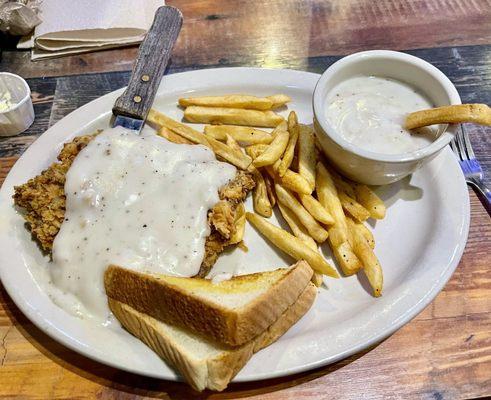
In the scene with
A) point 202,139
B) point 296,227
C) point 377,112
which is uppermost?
point 377,112

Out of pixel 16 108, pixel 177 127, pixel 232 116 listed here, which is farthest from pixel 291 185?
pixel 16 108

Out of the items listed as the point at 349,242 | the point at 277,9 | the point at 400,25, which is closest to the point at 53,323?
the point at 349,242

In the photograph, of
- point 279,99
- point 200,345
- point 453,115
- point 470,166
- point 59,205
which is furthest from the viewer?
point 279,99

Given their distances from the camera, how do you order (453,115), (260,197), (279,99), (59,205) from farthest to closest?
1. (279,99)
2. (260,197)
3. (59,205)
4. (453,115)

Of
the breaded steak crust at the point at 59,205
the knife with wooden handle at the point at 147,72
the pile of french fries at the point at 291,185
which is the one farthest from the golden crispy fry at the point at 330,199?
the knife with wooden handle at the point at 147,72

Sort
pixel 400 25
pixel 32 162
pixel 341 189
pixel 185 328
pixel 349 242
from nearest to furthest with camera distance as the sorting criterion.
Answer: pixel 185 328 < pixel 349 242 < pixel 341 189 < pixel 32 162 < pixel 400 25

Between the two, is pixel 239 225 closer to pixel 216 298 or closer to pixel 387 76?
pixel 216 298

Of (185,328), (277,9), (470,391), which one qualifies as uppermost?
(277,9)

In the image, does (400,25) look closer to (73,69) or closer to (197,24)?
(197,24)
